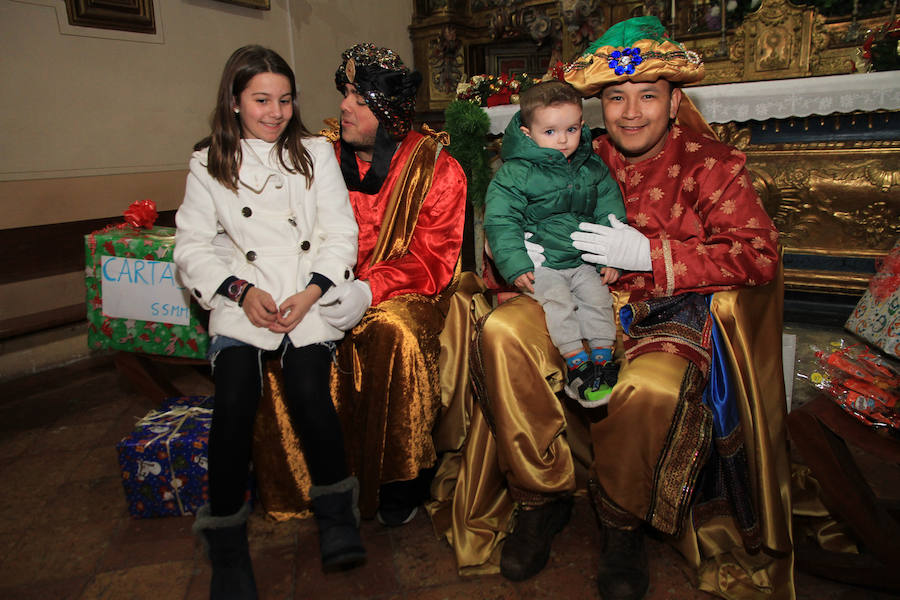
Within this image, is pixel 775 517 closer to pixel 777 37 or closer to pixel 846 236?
pixel 846 236

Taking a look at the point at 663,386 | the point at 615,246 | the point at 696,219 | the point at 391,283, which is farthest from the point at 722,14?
the point at 663,386

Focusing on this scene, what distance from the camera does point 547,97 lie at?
2.03 metres

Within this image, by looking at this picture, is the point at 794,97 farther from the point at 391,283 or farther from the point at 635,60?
the point at 391,283

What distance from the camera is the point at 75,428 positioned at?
10.2ft

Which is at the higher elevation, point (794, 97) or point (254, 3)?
point (254, 3)

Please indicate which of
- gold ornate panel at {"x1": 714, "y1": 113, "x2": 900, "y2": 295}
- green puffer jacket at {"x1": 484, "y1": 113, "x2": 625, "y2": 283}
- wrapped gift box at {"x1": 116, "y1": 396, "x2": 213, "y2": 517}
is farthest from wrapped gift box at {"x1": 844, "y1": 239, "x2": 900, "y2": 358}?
wrapped gift box at {"x1": 116, "y1": 396, "x2": 213, "y2": 517}

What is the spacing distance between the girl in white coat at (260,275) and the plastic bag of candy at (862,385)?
1.47m

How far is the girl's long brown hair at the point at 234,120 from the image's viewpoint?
1.99 meters

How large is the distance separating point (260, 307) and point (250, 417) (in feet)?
1.17

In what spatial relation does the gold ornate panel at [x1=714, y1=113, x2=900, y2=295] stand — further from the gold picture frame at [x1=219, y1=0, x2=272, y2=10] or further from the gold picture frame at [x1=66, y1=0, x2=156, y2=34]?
the gold picture frame at [x1=66, y1=0, x2=156, y2=34]

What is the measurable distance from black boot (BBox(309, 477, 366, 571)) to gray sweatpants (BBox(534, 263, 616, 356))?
0.85 m

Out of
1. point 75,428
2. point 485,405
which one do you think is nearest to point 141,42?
point 75,428

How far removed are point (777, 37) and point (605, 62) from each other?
3.89m

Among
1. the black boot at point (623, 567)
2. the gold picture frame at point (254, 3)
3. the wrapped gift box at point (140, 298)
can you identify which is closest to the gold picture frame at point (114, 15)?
the gold picture frame at point (254, 3)
